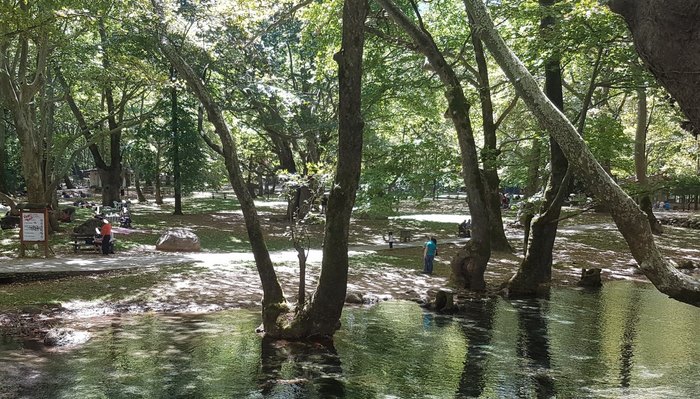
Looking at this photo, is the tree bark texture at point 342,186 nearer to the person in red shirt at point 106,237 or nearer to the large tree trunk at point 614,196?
the large tree trunk at point 614,196

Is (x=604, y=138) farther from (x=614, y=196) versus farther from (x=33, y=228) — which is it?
(x=33, y=228)

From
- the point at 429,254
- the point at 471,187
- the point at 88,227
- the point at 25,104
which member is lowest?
the point at 429,254

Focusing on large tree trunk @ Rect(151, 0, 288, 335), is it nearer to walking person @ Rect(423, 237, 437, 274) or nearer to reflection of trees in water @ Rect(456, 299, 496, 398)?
reflection of trees in water @ Rect(456, 299, 496, 398)

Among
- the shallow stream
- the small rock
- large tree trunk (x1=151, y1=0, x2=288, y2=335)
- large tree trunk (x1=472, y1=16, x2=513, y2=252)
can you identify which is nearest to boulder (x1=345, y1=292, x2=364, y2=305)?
the shallow stream

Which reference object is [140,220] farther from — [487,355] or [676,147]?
[676,147]

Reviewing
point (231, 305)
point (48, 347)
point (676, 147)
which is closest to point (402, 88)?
point (231, 305)

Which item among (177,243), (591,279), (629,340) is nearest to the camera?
(629,340)

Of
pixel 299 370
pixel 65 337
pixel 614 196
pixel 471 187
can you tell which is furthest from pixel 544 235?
pixel 65 337

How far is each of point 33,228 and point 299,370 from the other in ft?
40.0

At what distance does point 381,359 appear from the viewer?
9.76m

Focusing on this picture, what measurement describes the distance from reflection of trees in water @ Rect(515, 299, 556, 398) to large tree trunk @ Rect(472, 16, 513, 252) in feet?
15.8

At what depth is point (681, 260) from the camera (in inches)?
822

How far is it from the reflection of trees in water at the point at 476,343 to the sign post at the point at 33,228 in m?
12.9

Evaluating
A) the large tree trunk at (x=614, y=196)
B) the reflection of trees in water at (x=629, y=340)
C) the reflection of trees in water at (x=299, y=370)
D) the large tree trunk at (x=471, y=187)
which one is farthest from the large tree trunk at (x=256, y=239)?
the large tree trunk at (x=471, y=187)
